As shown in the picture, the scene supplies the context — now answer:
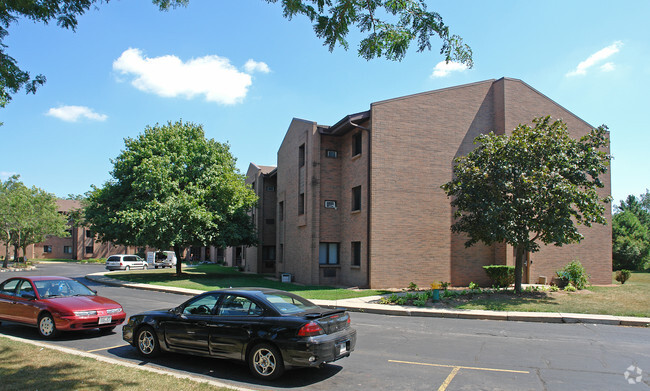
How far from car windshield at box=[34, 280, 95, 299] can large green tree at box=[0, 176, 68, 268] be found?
131ft

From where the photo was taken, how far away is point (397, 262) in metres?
21.5

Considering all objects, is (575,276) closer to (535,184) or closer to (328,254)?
(535,184)

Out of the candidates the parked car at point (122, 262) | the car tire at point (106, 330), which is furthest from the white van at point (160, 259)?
the car tire at point (106, 330)

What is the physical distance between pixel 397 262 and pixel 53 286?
1482cm

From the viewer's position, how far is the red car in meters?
9.60

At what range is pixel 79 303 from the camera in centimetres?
1002

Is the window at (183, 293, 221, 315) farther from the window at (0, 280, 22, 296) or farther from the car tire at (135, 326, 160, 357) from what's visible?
the window at (0, 280, 22, 296)

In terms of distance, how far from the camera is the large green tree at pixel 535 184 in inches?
638

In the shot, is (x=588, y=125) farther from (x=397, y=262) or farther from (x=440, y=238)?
(x=397, y=262)

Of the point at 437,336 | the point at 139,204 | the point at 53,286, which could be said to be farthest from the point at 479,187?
the point at 139,204

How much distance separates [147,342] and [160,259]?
46296mm

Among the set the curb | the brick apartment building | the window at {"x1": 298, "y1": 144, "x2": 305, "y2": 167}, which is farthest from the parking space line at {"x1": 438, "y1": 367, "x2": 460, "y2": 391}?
the window at {"x1": 298, "y1": 144, "x2": 305, "y2": 167}

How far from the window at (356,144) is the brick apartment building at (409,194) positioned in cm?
6

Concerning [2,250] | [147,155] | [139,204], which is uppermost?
[147,155]
